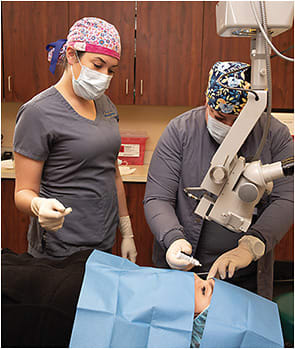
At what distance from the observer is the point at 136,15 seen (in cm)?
266

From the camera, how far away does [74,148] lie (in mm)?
1388

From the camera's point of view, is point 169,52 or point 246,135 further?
point 169,52

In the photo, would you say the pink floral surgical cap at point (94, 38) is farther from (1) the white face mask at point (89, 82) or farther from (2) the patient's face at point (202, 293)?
(2) the patient's face at point (202, 293)

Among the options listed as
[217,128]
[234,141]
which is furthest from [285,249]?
[234,141]

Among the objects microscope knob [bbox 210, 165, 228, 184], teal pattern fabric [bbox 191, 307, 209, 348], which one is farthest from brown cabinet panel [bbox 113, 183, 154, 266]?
microscope knob [bbox 210, 165, 228, 184]

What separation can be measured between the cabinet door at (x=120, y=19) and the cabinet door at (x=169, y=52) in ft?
0.17

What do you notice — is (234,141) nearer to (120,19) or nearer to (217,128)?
(217,128)

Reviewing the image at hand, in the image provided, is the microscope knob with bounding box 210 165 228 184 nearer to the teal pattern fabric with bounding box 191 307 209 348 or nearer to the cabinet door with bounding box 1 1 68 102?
the teal pattern fabric with bounding box 191 307 209 348

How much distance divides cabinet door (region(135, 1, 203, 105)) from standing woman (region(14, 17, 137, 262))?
1.25 meters

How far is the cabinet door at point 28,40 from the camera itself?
2701 mm

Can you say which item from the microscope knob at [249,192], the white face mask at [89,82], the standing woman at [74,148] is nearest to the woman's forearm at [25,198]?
the standing woman at [74,148]

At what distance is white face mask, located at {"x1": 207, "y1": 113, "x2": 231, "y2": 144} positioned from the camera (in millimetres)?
1258

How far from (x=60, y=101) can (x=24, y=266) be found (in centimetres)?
62

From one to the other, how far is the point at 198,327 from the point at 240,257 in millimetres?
249
